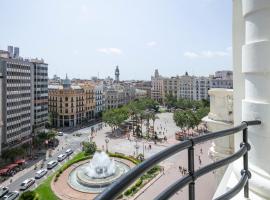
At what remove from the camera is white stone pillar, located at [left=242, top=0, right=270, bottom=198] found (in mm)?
2748

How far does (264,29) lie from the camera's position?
2773 millimetres

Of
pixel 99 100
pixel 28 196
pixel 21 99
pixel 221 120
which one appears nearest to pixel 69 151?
pixel 21 99

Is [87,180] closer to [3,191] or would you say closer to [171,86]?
[3,191]

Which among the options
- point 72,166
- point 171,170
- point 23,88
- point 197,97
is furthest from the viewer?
point 197,97

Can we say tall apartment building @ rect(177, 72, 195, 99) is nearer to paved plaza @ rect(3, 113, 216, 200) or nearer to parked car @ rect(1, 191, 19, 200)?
paved plaza @ rect(3, 113, 216, 200)

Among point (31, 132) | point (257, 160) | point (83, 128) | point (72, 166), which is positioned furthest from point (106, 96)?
point (257, 160)

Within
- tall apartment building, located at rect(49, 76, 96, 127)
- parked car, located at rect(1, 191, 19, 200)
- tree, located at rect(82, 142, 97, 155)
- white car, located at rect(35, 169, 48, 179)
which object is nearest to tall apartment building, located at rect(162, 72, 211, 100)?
tall apartment building, located at rect(49, 76, 96, 127)

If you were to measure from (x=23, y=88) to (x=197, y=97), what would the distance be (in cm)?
7059

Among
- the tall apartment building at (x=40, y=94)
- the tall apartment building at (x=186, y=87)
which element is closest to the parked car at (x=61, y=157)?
the tall apartment building at (x=40, y=94)

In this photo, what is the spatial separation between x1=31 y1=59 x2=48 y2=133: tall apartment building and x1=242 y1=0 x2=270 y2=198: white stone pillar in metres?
54.3

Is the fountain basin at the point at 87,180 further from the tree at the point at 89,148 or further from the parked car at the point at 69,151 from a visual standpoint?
the parked car at the point at 69,151

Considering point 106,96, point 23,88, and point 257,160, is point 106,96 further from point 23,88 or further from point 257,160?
point 257,160

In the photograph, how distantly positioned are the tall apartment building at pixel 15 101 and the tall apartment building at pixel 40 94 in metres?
2.27

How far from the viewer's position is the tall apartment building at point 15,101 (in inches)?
1692
